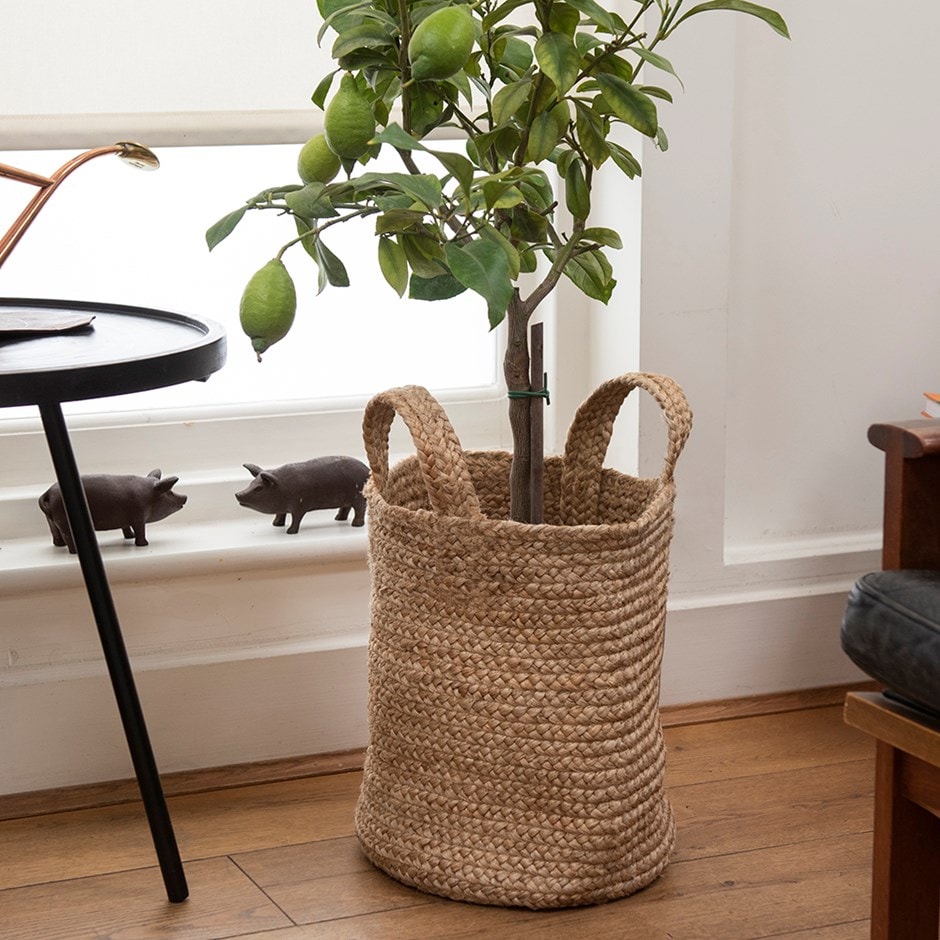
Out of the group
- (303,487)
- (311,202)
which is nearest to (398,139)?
(311,202)

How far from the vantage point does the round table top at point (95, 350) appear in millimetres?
1046

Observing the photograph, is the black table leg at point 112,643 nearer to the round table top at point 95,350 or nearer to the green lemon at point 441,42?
the round table top at point 95,350

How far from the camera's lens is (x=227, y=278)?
1.74 meters

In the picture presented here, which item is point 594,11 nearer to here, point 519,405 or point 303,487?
point 519,405

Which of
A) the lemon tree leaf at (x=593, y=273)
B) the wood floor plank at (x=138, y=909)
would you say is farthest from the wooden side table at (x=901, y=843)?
the wood floor plank at (x=138, y=909)

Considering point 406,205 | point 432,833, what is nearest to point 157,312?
point 406,205

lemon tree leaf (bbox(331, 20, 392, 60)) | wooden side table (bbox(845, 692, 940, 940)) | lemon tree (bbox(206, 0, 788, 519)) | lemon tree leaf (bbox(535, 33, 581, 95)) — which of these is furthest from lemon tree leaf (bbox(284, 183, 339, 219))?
wooden side table (bbox(845, 692, 940, 940))

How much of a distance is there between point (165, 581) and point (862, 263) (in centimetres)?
104

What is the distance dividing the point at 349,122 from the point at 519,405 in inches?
14.5

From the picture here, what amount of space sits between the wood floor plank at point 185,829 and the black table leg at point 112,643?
117mm

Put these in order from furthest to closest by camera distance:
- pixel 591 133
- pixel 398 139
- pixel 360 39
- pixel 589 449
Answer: pixel 589 449, pixel 591 133, pixel 360 39, pixel 398 139

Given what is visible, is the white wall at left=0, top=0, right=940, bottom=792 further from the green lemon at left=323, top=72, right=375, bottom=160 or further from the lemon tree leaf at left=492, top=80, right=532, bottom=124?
the green lemon at left=323, top=72, right=375, bottom=160

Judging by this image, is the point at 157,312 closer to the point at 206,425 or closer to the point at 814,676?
the point at 206,425

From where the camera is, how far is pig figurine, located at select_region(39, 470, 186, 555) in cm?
155
